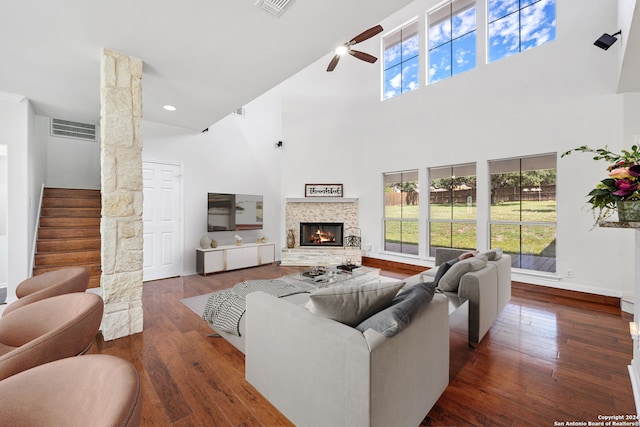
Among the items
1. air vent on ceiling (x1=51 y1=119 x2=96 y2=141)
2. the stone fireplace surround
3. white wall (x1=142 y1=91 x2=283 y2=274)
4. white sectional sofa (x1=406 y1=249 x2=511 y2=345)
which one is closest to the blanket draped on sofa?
white sectional sofa (x1=406 y1=249 x2=511 y2=345)

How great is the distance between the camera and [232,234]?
20.0 ft

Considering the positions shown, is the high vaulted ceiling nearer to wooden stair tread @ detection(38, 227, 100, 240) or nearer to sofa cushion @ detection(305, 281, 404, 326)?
wooden stair tread @ detection(38, 227, 100, 240)

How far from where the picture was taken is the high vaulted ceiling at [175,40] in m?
2.08

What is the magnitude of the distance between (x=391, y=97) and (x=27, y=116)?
6.09 meters

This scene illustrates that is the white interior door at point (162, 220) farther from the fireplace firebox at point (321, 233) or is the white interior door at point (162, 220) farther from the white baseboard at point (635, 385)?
the white baseboard at point (635, 385)

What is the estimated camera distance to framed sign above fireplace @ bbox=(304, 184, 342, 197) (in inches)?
265

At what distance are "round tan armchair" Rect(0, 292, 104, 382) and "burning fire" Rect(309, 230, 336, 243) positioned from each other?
542 centimetres

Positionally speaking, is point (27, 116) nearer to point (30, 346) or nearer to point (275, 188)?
point (30, 346)

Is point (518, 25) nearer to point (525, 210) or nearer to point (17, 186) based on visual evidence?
point (525, 210)

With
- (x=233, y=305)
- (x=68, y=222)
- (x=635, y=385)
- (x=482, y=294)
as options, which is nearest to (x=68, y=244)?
(x=68, y=222)

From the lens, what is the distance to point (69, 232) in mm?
4262

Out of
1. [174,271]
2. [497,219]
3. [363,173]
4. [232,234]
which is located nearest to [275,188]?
[232,234]

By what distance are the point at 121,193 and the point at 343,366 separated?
2617mm

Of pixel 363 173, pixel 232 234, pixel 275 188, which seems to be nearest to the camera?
pixel 232 234
